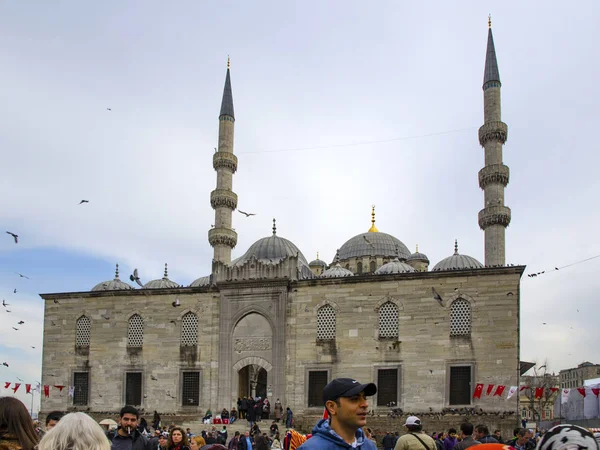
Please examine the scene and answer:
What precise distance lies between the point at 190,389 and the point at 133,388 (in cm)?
266

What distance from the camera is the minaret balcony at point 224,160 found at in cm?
3850

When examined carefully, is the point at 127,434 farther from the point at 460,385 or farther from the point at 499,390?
the point at 460,385

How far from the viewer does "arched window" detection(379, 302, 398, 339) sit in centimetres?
2752

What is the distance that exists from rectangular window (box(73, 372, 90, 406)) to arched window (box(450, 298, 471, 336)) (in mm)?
16038

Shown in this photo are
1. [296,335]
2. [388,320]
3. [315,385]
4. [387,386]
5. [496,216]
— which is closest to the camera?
[387,386]

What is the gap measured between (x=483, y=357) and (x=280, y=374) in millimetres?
7976

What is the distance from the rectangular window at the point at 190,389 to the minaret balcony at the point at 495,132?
59.6 feet

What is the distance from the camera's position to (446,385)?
26.3 m

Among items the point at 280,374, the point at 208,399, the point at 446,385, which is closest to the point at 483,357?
the point at 446,385

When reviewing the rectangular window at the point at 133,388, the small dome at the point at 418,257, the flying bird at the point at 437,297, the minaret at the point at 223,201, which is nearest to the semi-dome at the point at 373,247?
the small dome at the point at 418,257

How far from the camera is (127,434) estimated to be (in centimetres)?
716

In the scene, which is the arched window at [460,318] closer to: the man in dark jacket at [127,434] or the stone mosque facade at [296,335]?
the stone mosque facade at [296,335]

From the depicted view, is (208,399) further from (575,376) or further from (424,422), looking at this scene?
(575,376)

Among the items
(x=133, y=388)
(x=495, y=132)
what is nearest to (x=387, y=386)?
(x=133, y=388)
